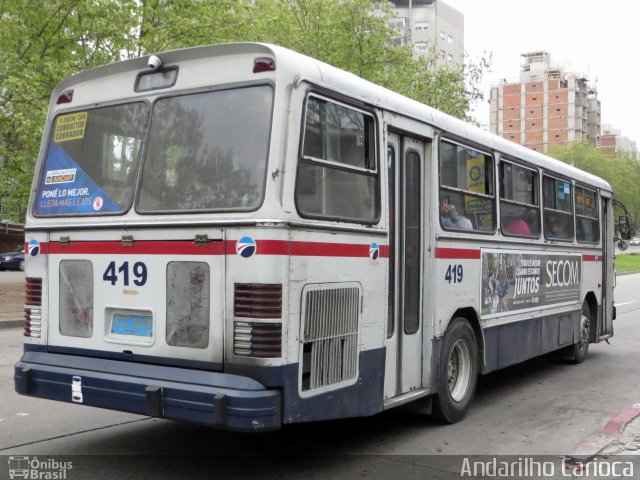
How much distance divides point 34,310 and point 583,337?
8.30 metres

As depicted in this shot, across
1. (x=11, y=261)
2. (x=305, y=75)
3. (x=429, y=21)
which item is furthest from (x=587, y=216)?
(x=429, y=21)

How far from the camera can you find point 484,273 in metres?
7.54

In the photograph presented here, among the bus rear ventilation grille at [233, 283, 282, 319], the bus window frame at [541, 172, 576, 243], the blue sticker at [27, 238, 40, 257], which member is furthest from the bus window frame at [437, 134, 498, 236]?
the blue sticker at [27, 238, 40, 257]

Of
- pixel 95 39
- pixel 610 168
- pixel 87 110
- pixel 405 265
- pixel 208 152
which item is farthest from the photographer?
pixel 610 168

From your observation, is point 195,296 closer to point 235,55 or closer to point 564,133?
point 235,55

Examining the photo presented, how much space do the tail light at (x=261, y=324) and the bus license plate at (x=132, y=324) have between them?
32.2 inches

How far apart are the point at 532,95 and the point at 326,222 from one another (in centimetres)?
13562

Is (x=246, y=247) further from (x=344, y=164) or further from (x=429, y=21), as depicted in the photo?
(x=429, y=21)

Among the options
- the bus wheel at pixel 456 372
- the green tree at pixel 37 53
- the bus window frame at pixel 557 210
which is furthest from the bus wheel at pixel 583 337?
the green tree at pixel 37 53

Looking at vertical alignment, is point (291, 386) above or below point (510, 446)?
above

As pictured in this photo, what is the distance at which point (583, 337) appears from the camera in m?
11.1

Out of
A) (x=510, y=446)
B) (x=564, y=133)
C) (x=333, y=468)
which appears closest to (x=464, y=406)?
(x=510, y=446)

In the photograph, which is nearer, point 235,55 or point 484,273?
point 235,55

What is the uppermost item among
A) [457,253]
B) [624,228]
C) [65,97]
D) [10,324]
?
[65,97]
